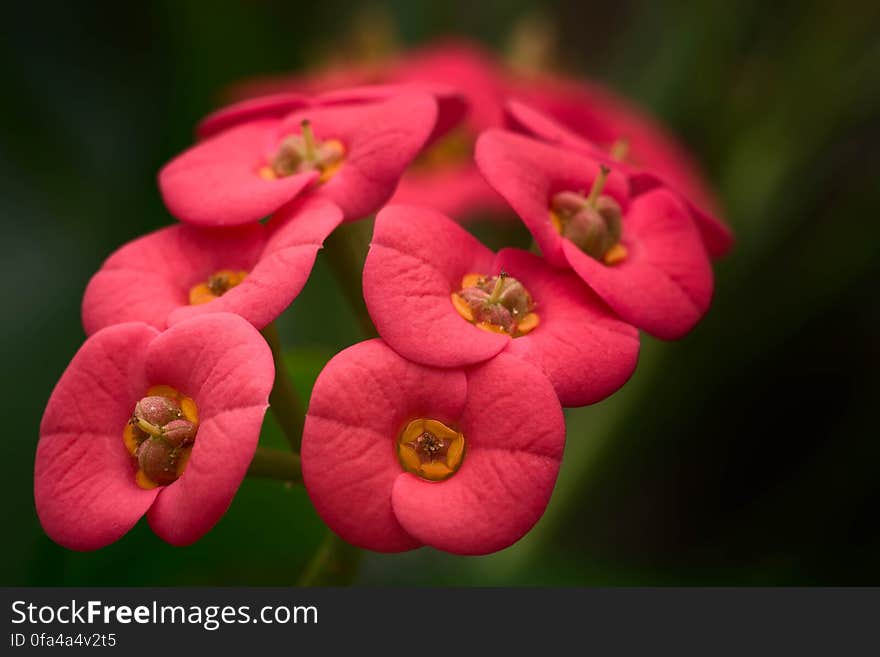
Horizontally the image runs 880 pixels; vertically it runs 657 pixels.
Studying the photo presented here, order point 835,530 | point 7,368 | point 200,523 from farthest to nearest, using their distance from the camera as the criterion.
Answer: point 835,530, point 7,368, point 200,523

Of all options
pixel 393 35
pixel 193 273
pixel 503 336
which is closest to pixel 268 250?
pixel 193 273

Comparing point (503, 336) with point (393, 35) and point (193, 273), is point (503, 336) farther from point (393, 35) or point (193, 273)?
point (393, 35)

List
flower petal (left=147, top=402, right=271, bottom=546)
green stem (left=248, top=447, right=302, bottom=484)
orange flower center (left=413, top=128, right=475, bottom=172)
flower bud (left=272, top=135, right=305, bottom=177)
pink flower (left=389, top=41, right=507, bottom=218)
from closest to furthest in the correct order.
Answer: flower petal (left=147, top=402, right=271, bottom=546) → green stem (left=248, top=447, right=302, bottom=484) → flower bud (left=272, top=135, right=305, bottom=177) → pink flower (left=389, top=41, right=507, bottom=218) → orange flower center (left=413, top=128, right=475, bottom=172)

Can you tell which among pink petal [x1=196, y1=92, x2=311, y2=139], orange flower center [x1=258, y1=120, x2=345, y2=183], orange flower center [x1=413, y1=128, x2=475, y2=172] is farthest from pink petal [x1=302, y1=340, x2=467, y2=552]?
orange flower center [x1=413, y1=128, x2=475, y2=172]

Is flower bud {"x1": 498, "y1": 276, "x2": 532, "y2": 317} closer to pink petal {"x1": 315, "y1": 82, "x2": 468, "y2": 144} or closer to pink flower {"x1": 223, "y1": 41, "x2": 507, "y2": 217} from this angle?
pink petal {"x1": 315, "y1": 82, "x2": 468, "y2": 144}

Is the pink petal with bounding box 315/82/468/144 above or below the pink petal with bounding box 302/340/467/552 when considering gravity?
above

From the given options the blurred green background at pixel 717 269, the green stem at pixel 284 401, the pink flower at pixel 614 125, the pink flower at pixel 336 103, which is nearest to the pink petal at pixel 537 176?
the pink flower at pixel 336 103

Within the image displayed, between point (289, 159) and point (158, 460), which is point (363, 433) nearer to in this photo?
point (158, 460)
